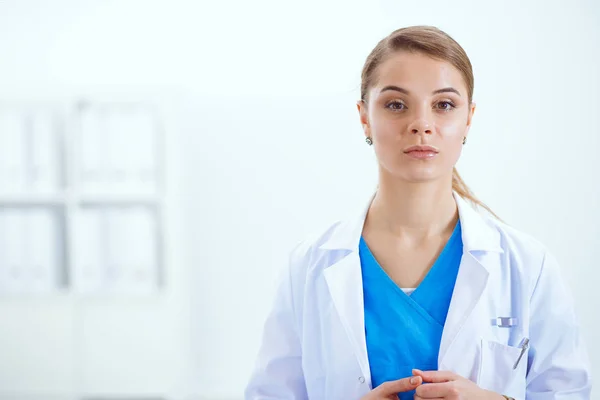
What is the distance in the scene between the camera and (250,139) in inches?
121

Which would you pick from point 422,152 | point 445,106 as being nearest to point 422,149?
point 422,152

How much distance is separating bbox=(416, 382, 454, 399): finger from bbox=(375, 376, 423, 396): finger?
12 millimetres

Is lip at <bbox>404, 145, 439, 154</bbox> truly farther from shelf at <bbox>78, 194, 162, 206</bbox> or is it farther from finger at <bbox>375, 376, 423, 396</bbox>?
shelf at <bbox>78, 194, 162, 206</bbox>

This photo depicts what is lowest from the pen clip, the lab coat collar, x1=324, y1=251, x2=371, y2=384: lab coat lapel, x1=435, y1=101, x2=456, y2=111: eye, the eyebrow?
the pen clip

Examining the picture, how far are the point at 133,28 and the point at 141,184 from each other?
0.93 m

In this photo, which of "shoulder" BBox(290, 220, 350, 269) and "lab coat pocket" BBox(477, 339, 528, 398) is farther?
"shoulder" BBox(290, 220, 350, 269)

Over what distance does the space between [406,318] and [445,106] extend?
0.41 metres

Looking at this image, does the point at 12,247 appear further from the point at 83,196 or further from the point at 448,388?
the point at 448,388

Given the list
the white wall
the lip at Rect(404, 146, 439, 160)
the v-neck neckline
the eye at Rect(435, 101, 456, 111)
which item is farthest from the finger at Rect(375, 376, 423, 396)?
the white wall

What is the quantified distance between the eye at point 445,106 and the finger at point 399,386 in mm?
496

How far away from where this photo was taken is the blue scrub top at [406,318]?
1142mm

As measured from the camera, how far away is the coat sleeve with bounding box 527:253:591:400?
113cm

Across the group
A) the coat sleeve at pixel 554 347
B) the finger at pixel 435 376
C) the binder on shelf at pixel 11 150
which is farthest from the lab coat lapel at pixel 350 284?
the binder on shelf at pixel 11 150

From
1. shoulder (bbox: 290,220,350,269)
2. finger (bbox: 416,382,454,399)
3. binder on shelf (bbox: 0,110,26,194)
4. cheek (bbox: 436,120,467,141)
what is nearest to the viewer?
finger (bbox: 416,382,454,399)
